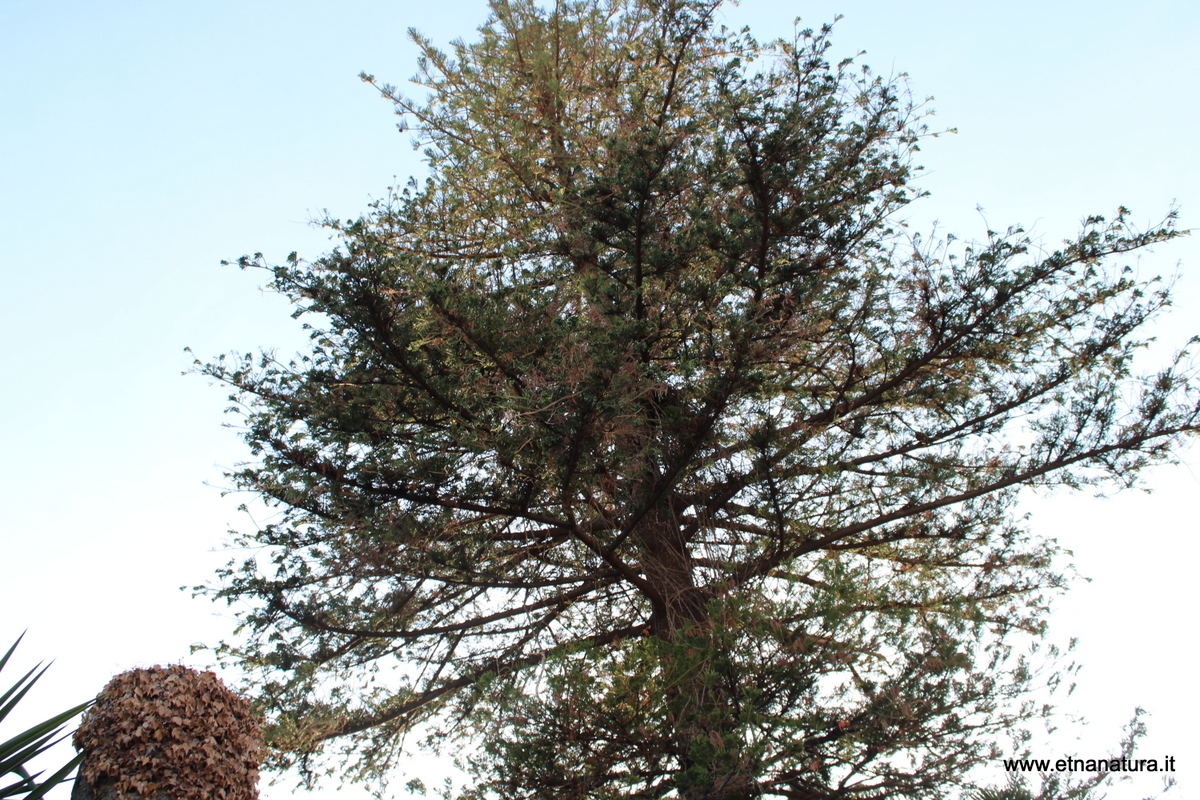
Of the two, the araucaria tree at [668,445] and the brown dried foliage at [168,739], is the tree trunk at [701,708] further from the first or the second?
the brown dried foliage at [168,739]

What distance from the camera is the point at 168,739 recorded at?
5395 millimetres

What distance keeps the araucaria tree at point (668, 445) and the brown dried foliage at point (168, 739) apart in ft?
5.03

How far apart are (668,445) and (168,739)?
12.8 feet

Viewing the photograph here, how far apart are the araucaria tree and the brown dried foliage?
1.53m

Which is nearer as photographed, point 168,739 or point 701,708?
point 168,739

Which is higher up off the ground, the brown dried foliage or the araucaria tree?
the araucaria tree

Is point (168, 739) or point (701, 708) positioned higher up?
point (701, 708)

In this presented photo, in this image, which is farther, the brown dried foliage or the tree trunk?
the tree trunk

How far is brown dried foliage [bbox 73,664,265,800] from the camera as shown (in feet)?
17.4

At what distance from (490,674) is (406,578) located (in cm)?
124

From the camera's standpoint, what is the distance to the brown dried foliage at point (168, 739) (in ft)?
17.4

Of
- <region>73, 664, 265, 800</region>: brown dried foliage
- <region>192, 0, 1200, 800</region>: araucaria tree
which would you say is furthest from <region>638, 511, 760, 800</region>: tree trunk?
<region>73, 664, 265, 800</region>: brown dried foliage

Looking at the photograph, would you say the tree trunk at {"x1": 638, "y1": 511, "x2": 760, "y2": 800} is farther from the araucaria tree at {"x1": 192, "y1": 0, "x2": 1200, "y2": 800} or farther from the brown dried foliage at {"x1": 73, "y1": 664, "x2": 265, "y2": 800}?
the brown dried foliage at {"x1": 73, "y1": 664, "x2": 265, "y2": 800}

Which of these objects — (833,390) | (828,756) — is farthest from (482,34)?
(828,756)
